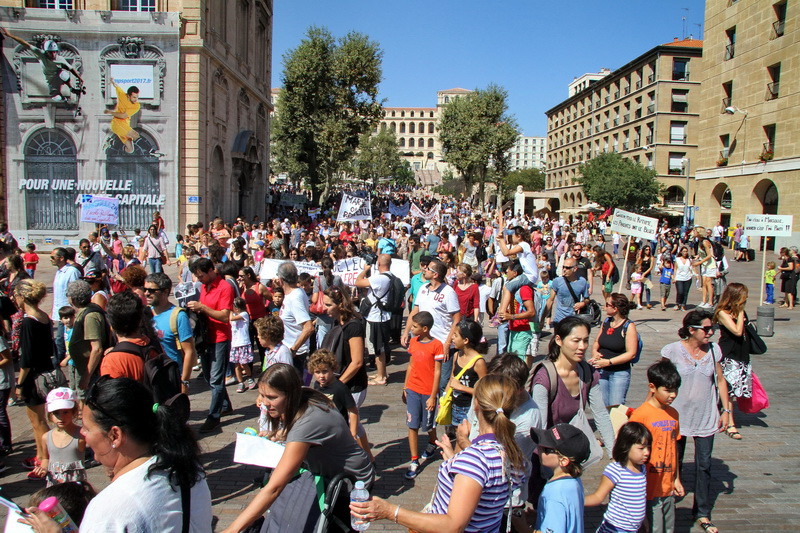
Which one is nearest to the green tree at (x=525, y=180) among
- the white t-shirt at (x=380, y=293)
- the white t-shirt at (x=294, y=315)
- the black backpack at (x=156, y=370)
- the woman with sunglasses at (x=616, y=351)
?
the white t-shirt at (x=380, y=293)

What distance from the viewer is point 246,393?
7844 millimetres

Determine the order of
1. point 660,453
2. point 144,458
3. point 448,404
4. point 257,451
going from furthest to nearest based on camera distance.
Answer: point 448,404 < point 660,453 < point 257,451 < point 144,458

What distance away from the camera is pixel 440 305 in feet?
22.9

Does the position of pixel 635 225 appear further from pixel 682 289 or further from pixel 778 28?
pixel 778 28

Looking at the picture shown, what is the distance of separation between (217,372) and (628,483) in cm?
451

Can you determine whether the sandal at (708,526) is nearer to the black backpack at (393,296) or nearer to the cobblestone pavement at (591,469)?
the cobblestone pavement at (591,469)

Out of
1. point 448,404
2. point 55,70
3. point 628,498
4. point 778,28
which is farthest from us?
point 778,28

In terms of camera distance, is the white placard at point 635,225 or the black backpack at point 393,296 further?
the white placard at point 635,225

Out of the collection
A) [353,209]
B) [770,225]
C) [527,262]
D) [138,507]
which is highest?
[353,209]

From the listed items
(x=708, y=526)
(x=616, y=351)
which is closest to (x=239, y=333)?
(x=616, y=351)

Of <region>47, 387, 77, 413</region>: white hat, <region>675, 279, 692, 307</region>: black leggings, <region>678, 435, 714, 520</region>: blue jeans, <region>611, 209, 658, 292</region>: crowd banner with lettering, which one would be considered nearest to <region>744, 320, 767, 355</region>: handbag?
<region>678, 435, 714, 520</region>: blue jeans

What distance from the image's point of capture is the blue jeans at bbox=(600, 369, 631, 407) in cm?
572

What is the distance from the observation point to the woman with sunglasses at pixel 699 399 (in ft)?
15.1

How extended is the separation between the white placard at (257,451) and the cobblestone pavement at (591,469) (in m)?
1.04
